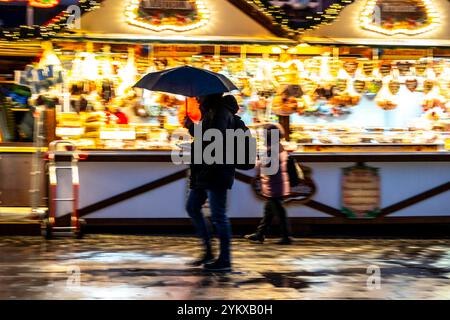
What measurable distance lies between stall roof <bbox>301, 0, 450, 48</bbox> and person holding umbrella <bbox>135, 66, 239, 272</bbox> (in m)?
3.79

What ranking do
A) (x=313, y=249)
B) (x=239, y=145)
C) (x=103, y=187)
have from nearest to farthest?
(x=239, y=145) < (x=313, y=249) < (x=103, y=187)

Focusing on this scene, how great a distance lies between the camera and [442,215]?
43.9ft

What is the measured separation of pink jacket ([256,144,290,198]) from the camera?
38.8 feet

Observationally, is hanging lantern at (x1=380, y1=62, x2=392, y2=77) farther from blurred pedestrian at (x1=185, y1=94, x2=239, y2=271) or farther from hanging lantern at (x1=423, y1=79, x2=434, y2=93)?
blurred pedestrian at (x1=185, y1=94, x2=239, y2=271)

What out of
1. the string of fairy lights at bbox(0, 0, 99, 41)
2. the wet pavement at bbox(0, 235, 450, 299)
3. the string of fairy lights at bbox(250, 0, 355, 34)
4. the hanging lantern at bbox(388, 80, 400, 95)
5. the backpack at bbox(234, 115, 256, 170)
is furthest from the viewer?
the hanging lantern at bbox(388, 80, 400, 95)

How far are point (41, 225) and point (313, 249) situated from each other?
370cm

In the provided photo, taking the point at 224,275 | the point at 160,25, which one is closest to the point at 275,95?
the point at 160,25

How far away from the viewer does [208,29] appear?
13000 mm

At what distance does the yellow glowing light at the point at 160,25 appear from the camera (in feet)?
42.3

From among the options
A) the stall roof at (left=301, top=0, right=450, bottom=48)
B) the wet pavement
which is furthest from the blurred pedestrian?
the stall roof at (left=301, top=0, right=450, bottom=48)

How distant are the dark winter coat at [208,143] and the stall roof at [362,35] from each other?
3.94m
